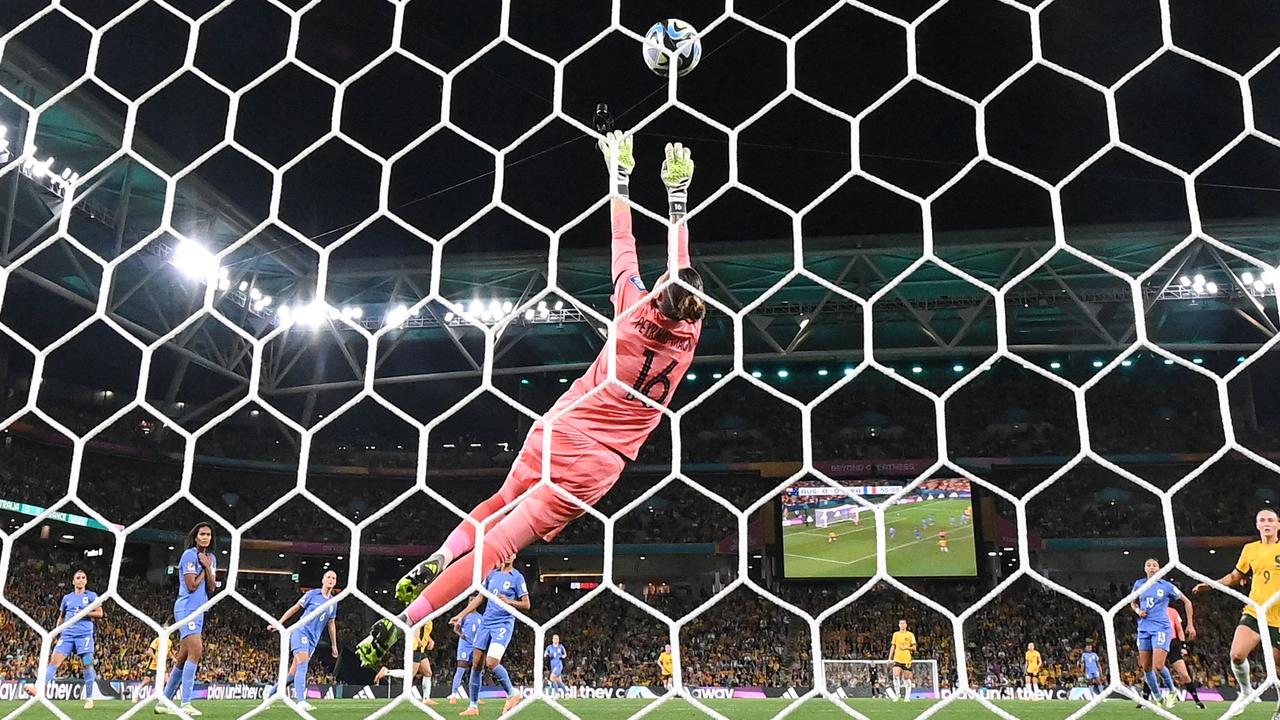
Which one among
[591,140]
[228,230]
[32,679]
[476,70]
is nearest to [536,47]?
[476,70]

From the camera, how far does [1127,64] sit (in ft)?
16.8

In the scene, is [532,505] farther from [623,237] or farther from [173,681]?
[173,681]

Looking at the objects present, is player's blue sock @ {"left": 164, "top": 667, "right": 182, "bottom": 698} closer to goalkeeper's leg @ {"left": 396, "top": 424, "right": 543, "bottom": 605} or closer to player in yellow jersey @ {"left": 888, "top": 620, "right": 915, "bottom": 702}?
goalkeeper's leg @ {"left": 396, "top": 424, "right": 543, "bottom": 605}

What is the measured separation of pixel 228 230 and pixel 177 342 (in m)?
1.53

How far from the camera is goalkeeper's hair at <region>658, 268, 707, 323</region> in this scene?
5.89 feet

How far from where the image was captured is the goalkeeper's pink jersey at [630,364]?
2086mm

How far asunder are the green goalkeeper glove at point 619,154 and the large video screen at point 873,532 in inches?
444

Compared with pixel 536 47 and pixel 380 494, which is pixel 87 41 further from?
pixel 380 494

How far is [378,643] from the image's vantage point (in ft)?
7.35

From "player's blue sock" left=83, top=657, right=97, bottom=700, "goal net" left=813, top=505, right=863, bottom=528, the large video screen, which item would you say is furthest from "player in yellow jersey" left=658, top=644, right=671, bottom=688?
"player's blue sock" left=83, top=657, right=97, bottom=700

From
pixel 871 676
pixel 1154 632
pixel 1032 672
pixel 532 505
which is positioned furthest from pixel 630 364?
pixel 1032 672

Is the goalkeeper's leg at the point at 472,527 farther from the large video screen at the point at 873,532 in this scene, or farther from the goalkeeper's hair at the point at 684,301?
the large video screen at the point at 873,532

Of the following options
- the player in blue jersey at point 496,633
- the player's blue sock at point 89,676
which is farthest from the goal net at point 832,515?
the player's blue sock at point 89,676

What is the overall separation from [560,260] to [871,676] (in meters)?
6.47
